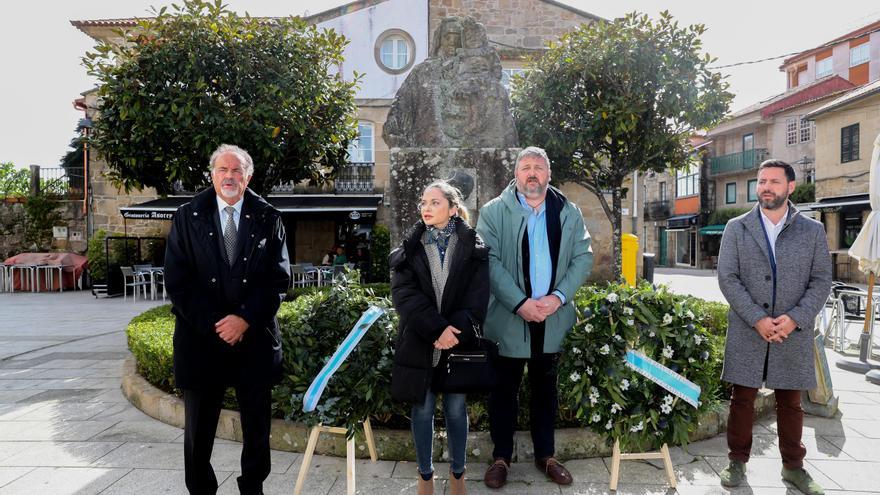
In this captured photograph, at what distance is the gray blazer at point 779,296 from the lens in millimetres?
3105

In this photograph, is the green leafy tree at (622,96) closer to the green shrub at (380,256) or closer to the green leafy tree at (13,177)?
the green shrub at (380,256)

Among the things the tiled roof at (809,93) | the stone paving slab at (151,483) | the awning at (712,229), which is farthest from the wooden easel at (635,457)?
the awning at (712,229)

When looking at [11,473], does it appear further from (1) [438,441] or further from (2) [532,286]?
(2) [532,286]

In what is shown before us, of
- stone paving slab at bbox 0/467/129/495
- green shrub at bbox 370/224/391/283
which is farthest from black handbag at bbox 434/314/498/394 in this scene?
green shrub at bbox 370/224/391/283

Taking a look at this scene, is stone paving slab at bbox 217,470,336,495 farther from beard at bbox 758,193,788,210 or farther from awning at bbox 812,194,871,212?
awning at bbox 812,194,871,212

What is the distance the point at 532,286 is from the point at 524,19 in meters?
14.8

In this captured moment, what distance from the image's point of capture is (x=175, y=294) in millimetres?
2707

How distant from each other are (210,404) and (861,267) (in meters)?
6.65

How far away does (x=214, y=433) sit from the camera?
9.56ft

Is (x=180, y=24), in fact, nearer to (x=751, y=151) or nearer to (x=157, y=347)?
(x=157, y=347)

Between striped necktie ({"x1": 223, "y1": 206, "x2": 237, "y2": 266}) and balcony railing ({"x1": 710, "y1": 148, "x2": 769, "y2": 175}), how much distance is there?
31.4 metres

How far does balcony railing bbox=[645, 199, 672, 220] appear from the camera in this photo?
37.2 metres

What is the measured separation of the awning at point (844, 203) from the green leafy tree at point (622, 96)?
13586 millimetres

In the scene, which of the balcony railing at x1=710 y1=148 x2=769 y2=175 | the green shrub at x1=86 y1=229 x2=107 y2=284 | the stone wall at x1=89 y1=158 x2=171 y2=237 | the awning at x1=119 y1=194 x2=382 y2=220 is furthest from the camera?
the balcony railing at x1=710 y1=148 x2=769 y2=175
